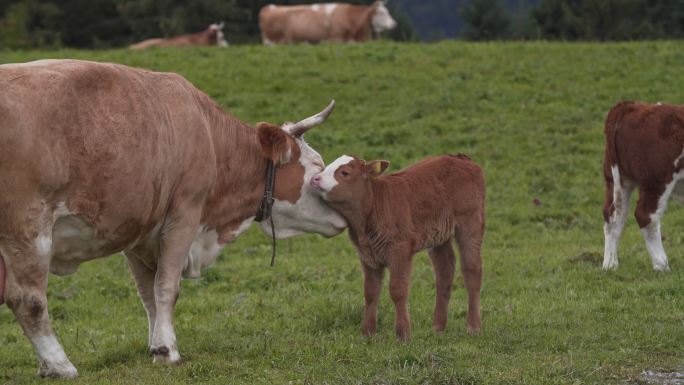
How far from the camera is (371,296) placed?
930 centimetres

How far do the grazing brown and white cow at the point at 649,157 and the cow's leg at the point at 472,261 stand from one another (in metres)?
3.34

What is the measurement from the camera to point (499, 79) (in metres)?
23.8

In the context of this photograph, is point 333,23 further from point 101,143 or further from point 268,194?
point 101,143

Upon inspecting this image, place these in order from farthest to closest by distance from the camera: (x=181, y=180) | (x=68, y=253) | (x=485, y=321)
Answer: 1. (x=485, y=321)
2. (x=181, y=180)
3. (x=68, y=253)

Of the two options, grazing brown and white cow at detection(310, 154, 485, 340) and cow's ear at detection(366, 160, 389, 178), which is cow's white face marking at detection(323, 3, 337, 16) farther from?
cow's ear at detection(366, 160, 389, 178)

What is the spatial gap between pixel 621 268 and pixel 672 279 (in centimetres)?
103

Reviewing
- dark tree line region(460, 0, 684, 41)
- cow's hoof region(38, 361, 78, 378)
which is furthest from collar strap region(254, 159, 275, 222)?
dark tree line region(460, 0, 684, 41)

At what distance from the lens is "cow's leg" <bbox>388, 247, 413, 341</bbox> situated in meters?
8.88

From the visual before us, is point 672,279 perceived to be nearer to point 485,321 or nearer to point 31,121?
point 485,321

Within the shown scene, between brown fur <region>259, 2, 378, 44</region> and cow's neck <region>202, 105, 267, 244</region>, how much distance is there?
2430 cm

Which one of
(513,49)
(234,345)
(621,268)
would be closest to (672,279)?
(621,268)

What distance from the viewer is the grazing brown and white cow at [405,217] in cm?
903

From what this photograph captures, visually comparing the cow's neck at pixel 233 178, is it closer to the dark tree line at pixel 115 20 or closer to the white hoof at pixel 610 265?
the white hoof at pixel 610 265

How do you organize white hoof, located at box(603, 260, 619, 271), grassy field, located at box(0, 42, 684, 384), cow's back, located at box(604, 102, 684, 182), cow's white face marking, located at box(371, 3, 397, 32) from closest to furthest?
grassy field, located at box(0, 42, 684, 384), cow's back, located at box(604, 102, 684, 182), white hoof, located at box(603, 260, 619, 271), cow's white face marking, located at box(371, 3, 397, 32)
